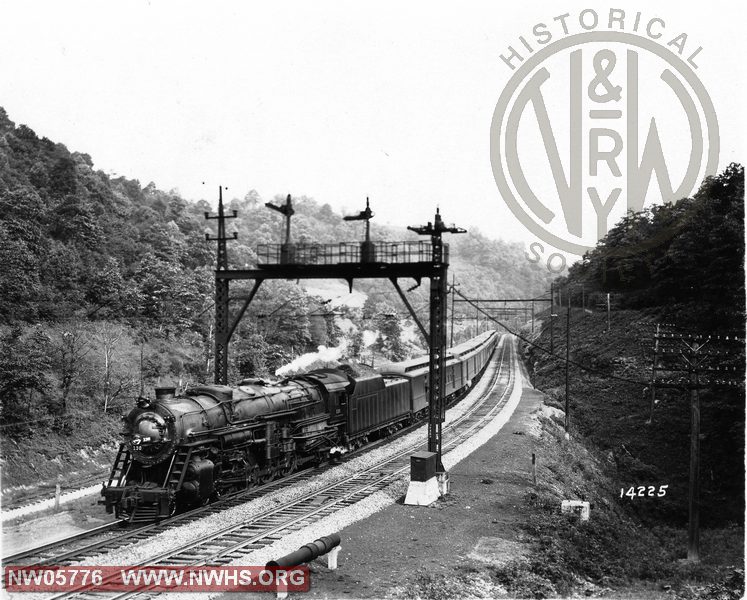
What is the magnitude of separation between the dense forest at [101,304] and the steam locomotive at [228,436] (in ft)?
12.6

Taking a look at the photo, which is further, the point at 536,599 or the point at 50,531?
the point at 50,531

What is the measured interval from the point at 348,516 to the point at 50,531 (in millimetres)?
7448

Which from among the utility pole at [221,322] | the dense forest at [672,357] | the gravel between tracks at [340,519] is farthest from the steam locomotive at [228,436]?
the dense forest at [672,357]

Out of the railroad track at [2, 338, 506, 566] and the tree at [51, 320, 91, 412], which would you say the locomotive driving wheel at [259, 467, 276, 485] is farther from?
the tree at [51, 320, 91, 412]

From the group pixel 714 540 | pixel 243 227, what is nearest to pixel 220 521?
pixel 714 540

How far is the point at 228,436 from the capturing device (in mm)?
16797

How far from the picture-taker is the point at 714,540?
27125 mm

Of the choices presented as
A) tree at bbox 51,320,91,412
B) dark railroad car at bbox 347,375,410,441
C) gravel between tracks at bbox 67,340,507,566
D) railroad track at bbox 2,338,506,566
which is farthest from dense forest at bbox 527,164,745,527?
tree at bbox 51,320,91,412

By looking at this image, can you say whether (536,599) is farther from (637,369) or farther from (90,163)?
(90,163)

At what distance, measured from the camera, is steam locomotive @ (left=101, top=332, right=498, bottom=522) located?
15.1 metres

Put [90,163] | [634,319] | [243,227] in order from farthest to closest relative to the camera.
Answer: [243,227], [90,163], [634,319]

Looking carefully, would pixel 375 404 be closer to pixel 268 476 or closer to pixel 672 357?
pixel 268 476

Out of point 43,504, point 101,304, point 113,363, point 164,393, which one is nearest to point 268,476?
point 164,393

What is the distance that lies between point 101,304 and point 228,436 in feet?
77.6
